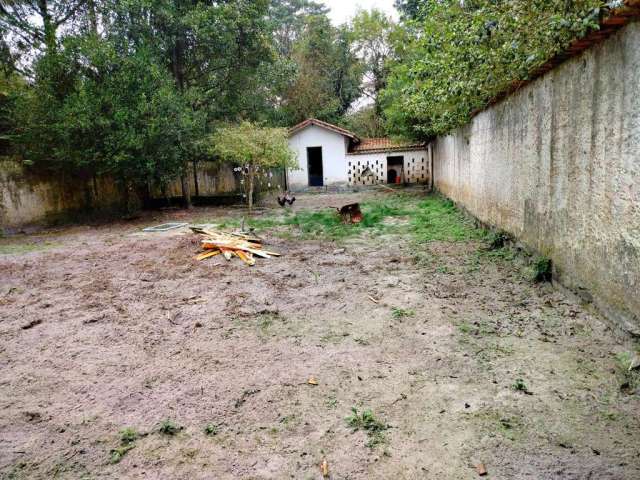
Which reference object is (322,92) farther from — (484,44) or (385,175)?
(484,44)

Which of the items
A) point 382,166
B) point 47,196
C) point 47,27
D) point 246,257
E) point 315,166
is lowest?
point 246,257

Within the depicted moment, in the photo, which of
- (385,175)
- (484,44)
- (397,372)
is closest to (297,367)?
(397,372)

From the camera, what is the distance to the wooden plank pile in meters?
6.52

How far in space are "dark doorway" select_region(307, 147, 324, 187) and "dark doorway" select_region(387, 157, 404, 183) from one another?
11.4ft

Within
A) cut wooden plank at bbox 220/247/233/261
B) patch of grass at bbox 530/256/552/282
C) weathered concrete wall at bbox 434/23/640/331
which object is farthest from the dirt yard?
cut wooden plank at bbox 220/247/233/261

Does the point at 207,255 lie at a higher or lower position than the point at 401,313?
higher

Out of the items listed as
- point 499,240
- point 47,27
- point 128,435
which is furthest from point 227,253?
point 47,27

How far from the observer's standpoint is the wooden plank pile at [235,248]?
6.52 meters

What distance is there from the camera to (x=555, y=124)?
399 centimetres

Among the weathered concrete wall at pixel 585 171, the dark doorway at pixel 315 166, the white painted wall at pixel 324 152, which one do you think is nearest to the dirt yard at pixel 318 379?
the weathered concrete wall at pixel 585 171

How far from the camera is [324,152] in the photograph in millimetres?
19219

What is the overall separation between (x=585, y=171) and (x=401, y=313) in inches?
81.8

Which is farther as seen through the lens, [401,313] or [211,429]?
[401,313]

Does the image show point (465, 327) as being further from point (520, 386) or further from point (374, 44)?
point (374, 44)
